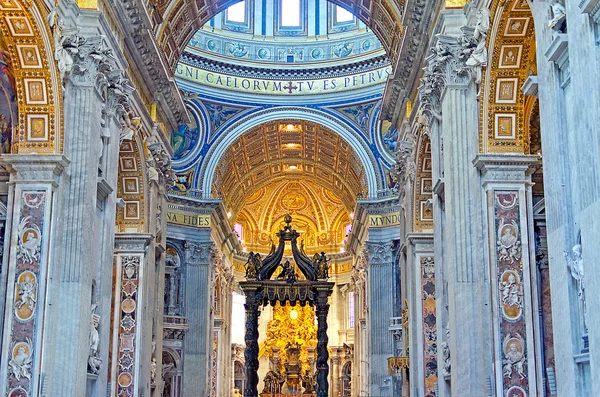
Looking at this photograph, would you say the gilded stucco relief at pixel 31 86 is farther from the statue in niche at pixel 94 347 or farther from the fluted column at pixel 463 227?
the fluted column at pixel 463 227

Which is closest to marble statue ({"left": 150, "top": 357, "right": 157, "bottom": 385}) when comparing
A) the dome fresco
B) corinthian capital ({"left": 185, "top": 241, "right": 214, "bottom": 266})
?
corinthian capital ({"left": 185, "top": 241, "right": 214, "bottom": 266})

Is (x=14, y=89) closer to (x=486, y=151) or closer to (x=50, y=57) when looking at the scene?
(x=50, y=57)

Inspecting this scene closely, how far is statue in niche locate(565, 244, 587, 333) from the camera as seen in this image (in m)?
8.45

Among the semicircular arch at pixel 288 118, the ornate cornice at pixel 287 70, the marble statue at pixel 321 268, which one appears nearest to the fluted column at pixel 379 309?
the semicircular arch at pixel 288 118

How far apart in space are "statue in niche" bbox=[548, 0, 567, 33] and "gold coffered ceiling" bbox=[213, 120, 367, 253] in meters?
26.3

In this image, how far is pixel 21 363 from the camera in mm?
12836

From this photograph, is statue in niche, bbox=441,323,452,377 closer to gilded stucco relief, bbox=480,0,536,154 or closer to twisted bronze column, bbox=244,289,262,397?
gilded stucco relief, bbox=480,0,536,154

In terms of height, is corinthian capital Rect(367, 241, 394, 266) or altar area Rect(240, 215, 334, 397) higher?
corinthian capital Rect(367, 241, 394, 266)

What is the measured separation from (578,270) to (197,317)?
25475mm

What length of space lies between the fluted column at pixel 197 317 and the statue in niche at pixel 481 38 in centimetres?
2135

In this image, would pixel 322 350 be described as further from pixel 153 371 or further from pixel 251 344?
pixel 153 371

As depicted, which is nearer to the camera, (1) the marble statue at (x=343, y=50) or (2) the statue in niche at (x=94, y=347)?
(2) the statue in niche at (x=94, y=347)

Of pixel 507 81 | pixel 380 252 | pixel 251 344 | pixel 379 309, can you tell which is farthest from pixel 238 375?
pixel 507 81

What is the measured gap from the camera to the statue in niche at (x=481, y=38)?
42.6ft
